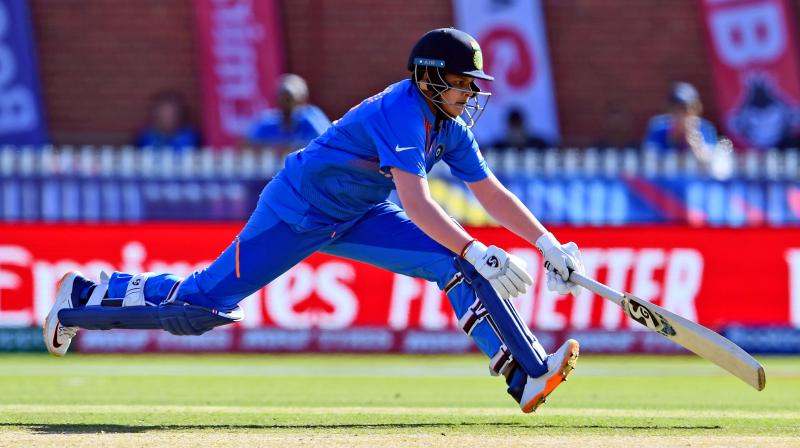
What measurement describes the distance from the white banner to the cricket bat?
11.9 meters

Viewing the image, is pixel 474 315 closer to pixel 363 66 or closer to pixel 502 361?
pixel 502 361

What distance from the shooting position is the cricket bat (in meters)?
7.04

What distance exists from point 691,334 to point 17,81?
1338 cm

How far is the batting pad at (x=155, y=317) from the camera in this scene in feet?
24.3

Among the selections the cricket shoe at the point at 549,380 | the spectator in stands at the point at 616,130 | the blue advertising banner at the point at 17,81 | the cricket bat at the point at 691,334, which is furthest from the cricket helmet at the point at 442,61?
the blue advertising banner at the point at 17,81

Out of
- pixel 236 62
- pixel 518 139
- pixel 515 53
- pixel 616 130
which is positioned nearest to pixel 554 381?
pixel 518 139

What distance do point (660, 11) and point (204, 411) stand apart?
13.6 metres

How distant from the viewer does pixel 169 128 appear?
17.8 metres

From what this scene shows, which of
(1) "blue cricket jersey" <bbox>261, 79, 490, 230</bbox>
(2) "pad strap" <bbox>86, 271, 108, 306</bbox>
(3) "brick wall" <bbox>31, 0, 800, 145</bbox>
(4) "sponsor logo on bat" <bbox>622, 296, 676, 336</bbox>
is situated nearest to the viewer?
Answer: (1) "blue cricket jersey" <bbox>261, 79, 490, 230</bbox>

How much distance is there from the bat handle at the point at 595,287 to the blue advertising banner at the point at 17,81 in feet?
41.8

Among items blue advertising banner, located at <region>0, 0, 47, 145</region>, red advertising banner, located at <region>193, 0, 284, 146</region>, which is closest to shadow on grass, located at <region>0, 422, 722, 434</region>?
red advertising banner, located at <region>193, 0, 284, 146</region>

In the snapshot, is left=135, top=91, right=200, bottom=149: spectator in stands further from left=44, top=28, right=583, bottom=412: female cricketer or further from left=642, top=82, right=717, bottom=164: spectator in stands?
left=44, top=28, right=583, bottom=412: female cricketer

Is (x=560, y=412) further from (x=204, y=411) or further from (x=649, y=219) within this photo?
(x=649, y=219)

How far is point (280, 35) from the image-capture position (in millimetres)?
19500
